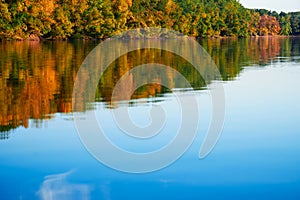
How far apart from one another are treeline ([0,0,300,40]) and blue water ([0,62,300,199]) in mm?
45086

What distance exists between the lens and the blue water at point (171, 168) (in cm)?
738

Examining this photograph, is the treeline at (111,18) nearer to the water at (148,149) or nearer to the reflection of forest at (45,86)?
the reflection of forest at (45,86)

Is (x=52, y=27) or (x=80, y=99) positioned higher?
(x=52, y=27)

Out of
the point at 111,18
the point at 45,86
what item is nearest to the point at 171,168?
the point at 45,86

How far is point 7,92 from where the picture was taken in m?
16.0

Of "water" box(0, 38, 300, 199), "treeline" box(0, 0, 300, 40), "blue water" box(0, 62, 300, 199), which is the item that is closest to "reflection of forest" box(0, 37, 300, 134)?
"water" box(0, 38, 300, 199)

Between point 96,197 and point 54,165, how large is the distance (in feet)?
5.26

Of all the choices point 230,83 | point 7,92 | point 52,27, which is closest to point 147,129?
point 7,92

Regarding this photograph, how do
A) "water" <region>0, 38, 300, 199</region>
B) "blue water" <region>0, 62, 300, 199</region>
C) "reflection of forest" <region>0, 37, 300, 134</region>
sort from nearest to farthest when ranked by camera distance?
"blue water" <region>0, 62, 300, 199</region> → "water" <region>0, 38, 300, 199</region> → "reflection of forest" <region>0, 37, 300, 134</region>

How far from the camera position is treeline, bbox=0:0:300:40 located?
2226 inches

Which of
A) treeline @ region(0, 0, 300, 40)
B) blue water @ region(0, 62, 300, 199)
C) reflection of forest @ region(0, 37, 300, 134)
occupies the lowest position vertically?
blue water @ region(0, 62, 300, 199)

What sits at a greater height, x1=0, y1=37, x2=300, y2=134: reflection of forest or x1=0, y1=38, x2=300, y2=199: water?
x1=0, y1=37, x2=300, y2=134: reflection of forest

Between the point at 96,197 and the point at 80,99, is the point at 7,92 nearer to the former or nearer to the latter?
the point at 80,99

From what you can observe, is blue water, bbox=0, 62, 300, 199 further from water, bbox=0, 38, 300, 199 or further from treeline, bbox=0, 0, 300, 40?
A: treeline, bbox=0, 0, 300, 40
